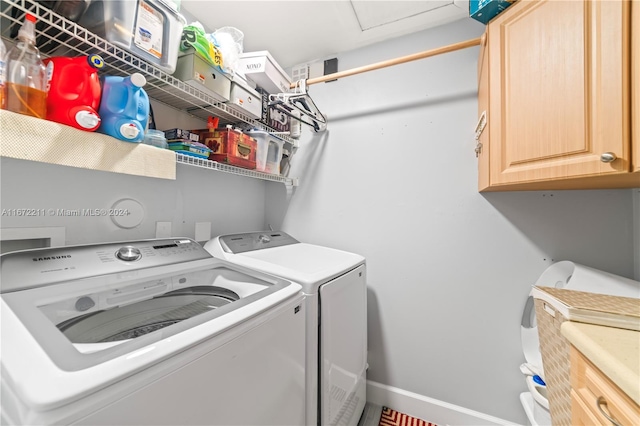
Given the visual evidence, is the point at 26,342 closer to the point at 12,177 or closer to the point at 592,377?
the point at 12,177

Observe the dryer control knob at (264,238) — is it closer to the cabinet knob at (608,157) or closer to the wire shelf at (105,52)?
the wire shelf at (105,52)

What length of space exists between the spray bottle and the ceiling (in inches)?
42.1

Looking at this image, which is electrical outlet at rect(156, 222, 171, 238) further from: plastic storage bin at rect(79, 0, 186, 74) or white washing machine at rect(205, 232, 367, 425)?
plastic storage bin at rect(79, 0, 186, 74)

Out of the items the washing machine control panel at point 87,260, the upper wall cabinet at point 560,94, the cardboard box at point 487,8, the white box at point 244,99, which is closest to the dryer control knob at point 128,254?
the washing machine control panel at point 87,260

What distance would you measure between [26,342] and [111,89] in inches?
32.9

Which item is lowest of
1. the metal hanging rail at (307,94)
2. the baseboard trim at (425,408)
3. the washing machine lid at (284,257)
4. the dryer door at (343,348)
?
the baseboard trim at (425,408)

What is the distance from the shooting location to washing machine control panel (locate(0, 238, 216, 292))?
777mm

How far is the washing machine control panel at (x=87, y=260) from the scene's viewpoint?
78 cm

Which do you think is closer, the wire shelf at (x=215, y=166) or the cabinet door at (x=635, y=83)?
the cabinet door at (x=635, y=83)

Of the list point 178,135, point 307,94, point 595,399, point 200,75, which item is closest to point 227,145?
point 178,135

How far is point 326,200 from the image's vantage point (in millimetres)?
2043

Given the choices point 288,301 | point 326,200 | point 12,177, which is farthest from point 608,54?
point 12,177

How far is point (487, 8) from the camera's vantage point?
1165 mm

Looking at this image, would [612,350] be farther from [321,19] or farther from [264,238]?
[321,19]
